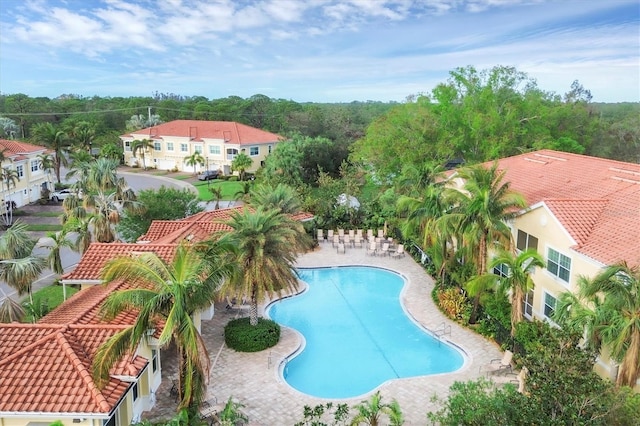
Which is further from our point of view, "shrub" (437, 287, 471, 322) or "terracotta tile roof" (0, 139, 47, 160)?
"terracotta tile roof" (0, 139, 47, 160)

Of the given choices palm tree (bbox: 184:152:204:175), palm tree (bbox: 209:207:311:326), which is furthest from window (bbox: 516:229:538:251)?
palm tree (bbox: 184:152:204:175)

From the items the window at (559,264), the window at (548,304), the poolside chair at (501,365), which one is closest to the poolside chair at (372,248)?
the window at (548,304)

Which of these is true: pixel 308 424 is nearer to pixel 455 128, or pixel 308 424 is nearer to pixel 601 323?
pixel 601 323

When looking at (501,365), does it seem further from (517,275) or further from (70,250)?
(70,250)

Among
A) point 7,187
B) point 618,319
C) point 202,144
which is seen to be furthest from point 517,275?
point 202,144

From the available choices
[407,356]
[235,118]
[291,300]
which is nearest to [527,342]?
[407,356]

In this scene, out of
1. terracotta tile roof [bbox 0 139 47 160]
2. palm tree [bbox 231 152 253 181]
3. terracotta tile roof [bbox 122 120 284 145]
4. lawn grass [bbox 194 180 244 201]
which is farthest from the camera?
terracotta tile roof [bbox 122 120 284 145]

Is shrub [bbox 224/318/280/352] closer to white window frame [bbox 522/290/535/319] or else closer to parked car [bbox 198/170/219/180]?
white window frame [bbox 522/290/535/319]
